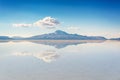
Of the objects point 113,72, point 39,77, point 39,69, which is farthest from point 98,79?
point 39,69

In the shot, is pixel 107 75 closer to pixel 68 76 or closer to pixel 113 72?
pixel 113 72

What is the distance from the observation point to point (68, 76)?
24.9 ft

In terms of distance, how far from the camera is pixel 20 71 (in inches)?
A: 326

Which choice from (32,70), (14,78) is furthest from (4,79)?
(32,70)

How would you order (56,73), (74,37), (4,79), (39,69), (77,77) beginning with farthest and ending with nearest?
(74,37), (39,69), (56,73), (77,77), (4,79)

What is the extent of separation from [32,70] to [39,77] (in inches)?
49.5

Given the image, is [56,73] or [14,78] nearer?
[14,78]

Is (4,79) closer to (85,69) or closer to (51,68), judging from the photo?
(51,68)

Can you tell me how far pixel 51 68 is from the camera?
9008 mm

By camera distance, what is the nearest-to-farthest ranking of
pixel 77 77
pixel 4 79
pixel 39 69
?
pixel 4 79 → pixel 77 77 → pixel 39 69

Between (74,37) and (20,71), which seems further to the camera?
(74,37)

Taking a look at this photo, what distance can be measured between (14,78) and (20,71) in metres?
1.12

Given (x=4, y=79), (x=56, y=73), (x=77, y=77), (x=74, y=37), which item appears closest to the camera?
(x=4, y=79)

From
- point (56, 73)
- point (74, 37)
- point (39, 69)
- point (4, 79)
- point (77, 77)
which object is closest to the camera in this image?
point (4, 79)
